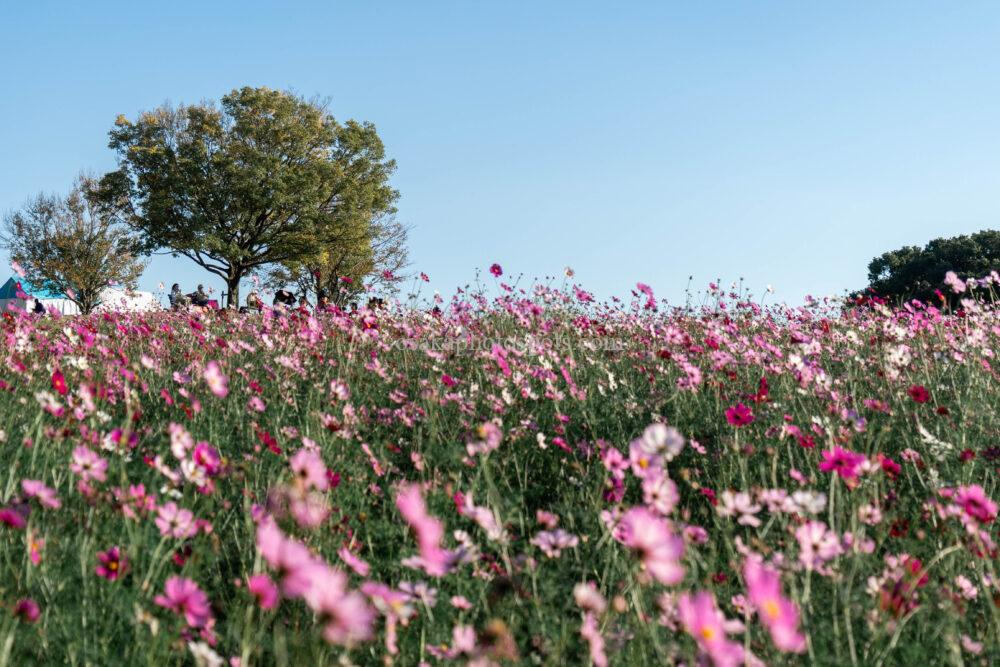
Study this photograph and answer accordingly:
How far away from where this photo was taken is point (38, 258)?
3853 cm

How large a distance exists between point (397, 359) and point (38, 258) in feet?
133

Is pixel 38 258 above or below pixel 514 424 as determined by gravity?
above

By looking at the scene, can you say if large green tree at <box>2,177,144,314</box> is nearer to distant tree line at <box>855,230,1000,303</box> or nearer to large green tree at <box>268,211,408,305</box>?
large green tree at <box>268,211,408,305</box>

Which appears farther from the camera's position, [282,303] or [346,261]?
[346,261]

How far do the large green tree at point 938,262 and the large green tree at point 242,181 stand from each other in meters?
23.2

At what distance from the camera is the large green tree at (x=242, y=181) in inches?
1176

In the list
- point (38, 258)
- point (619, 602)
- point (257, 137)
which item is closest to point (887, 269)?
point (257, 137)

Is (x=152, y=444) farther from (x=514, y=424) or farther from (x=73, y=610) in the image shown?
(x=514, y=424)

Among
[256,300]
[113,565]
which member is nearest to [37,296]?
[256,300]

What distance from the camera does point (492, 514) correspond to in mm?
2391

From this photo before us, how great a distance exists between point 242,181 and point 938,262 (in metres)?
30.2

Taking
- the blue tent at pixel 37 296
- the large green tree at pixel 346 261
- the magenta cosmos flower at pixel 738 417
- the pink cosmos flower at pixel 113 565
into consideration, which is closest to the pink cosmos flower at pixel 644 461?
the magenta cosmos flower at pixel 738 417

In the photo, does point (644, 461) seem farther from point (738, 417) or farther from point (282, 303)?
point (282, 303)

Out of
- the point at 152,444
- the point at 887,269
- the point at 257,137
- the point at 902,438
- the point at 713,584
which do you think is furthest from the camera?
the point at 887,269
